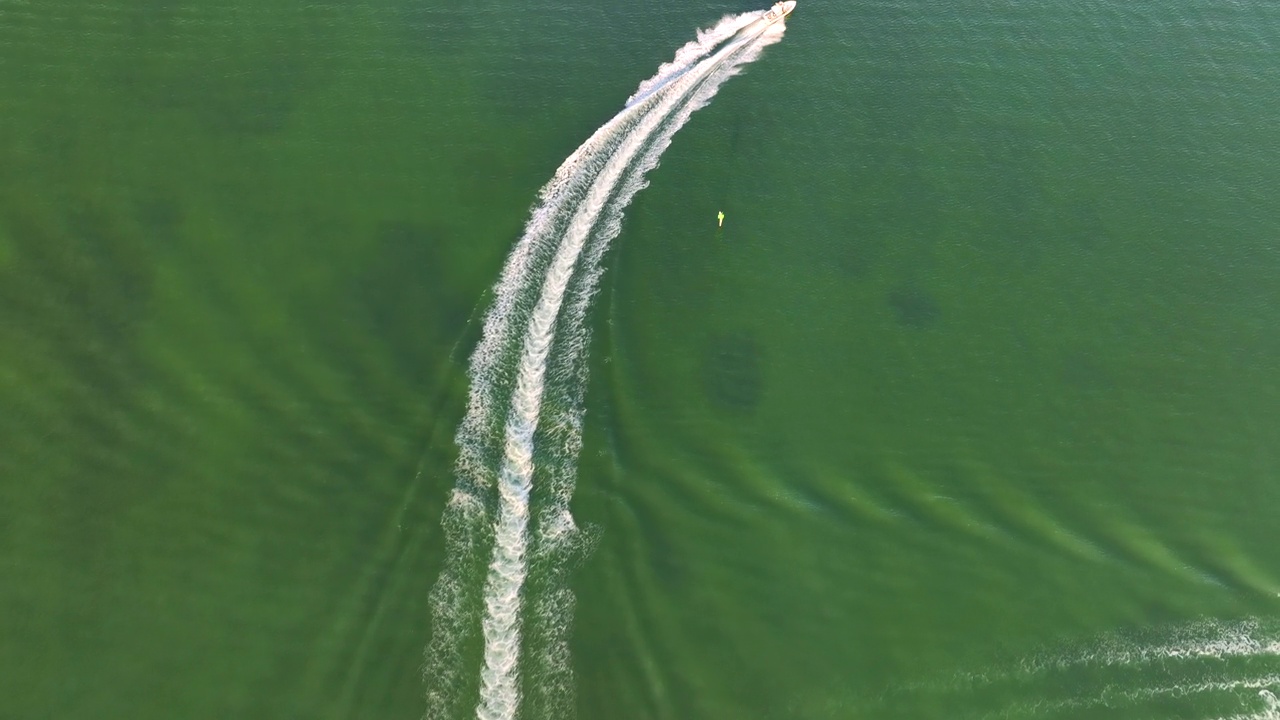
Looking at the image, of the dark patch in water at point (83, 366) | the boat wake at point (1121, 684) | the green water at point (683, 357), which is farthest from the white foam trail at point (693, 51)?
the boat wake at point (1121, 684)

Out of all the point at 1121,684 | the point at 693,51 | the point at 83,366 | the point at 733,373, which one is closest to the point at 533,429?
the point at 733,373

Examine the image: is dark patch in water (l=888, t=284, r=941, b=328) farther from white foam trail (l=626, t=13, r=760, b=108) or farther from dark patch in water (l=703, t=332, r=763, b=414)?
white foam trail (l=626, t=13, r=760, b=108)

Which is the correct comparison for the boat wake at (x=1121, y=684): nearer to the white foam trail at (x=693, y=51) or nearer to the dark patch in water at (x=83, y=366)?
the dark patch in water at (x=83, y=366)

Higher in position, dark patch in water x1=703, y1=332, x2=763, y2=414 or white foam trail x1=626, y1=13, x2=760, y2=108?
white foam trail x1=626, y1=13, x2=760, y2=108

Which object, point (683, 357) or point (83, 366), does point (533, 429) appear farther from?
point (83, 366)

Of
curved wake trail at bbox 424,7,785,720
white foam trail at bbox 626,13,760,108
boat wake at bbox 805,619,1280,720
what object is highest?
white foam trail at bbox 626,13,760,108

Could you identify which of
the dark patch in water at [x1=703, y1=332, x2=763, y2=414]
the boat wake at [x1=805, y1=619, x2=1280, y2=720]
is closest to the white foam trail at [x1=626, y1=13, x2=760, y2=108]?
the dark patch in water at [x1=703, y1=332, x2=763, y2=414]

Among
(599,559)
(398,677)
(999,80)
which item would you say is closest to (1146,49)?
(999,80)
